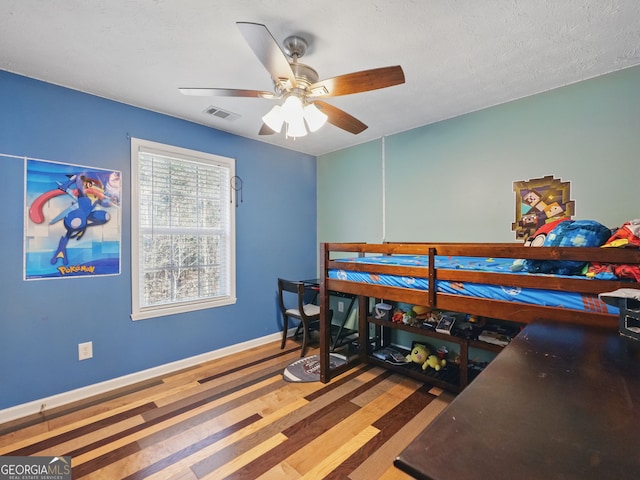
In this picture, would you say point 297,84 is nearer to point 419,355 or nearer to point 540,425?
point 540,425

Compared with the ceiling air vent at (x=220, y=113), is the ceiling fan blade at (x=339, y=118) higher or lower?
lower

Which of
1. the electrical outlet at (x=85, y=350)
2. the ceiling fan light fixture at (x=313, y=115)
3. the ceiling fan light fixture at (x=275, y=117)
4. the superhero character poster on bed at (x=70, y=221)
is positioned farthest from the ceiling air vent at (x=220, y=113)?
the electrical outlet at (x=85, y=350)

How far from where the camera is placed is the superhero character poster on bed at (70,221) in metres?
2.01

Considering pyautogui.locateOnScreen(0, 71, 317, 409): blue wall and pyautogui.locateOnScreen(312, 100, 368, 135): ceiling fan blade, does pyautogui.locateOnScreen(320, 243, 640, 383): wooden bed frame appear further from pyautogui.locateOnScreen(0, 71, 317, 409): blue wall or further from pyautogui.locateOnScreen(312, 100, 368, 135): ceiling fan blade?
pyautogui.locateOnScreen(0, 71, 317, 409): blue wall

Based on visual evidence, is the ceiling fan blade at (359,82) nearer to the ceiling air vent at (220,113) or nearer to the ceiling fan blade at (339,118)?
the ceiling fan blade at (339,118)

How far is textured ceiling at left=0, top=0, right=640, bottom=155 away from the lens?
1.43 meters

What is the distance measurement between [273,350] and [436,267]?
2.08m

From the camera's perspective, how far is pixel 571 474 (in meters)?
0.45

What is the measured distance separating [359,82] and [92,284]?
2.43 m

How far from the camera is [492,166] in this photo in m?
2.47

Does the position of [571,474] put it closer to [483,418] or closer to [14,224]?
[483,418]

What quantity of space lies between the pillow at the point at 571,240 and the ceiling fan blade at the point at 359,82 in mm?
1135

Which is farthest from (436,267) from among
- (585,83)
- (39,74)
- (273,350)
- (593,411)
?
(39,74)

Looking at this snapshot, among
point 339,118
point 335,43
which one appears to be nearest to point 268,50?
point 335,43
